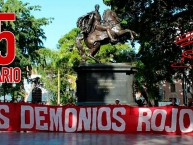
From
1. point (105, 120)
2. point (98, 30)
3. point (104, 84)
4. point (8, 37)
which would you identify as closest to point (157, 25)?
point (8, 37)

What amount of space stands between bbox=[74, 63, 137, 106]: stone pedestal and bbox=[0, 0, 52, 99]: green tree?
22.3 meters

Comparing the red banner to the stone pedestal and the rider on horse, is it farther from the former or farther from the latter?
the rider on horse

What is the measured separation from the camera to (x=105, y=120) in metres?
17.6

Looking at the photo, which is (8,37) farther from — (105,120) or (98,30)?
(105,120)

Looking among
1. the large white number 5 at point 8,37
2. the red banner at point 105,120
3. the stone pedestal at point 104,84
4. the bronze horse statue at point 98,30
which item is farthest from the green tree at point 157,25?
the red banner at point 105,120

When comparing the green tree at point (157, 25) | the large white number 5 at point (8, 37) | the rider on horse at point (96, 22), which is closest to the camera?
the rider on horse at point (96, 22)

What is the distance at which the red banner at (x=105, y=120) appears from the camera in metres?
17.4

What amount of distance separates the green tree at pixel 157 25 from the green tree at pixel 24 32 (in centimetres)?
956

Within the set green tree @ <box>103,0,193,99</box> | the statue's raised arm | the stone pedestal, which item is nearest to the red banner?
the stone pedestal

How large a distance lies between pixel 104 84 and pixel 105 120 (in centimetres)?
327

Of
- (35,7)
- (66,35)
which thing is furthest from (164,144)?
(66,35)

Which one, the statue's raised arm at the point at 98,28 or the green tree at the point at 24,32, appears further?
the green tree at the point at 24,32

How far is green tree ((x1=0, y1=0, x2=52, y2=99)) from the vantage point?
42934 millimetres

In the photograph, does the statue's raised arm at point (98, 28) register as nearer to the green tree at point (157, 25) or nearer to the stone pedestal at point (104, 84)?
the stone pedestal at point (104, 84)
